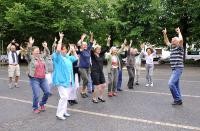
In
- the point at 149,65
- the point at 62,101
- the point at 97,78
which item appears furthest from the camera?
the point at 149,65

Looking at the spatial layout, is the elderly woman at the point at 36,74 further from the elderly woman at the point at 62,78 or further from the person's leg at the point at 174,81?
the person's leg at the point at 174,81

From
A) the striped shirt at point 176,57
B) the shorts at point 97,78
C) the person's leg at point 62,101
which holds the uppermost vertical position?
the striped shirt at point 176,57

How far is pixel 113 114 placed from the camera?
9.28 metres

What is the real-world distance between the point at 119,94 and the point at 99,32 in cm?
2676

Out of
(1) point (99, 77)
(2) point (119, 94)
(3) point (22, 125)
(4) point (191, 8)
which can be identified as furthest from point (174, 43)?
(4) point (191, 8)

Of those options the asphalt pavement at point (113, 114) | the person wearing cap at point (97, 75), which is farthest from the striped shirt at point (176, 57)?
the person wearing cap at point (97, 75)

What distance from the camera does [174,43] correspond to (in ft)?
34.4

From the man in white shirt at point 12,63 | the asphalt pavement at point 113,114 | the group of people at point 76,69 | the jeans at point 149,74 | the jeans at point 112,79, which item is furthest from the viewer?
the jeans at point 149,74

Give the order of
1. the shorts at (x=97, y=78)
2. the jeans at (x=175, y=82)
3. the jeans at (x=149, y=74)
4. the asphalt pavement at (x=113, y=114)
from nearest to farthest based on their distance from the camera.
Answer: the asphalt pavement at (x=113, y=114) → the jeans at (x=175, y=82) → the shorts at (x=97, y=78) → the jeans at (x=149, y=74)

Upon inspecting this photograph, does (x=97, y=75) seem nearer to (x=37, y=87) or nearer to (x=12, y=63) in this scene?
(x=37, y=87)

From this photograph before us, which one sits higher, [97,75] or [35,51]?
[35,51]

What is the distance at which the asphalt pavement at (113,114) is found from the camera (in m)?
7.99

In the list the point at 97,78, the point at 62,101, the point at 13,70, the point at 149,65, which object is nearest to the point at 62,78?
the point at 62,101

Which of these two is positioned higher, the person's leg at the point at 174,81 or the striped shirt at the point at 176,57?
the striped shirt at the point at 176,57
